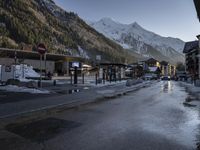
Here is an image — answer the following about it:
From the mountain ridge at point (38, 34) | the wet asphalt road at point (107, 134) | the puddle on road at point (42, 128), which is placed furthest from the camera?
the mountain ridge at point (38, 34)

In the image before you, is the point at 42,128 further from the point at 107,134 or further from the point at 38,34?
the point at 38,34

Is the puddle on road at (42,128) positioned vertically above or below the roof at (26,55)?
below

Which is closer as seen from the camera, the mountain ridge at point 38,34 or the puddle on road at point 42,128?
the puddle on road at point 42,128

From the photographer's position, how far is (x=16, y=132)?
7.08 m

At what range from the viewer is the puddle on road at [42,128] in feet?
21.8

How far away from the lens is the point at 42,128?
7613mm

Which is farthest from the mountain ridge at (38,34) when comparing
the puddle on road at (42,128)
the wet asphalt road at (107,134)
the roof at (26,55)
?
the wet asphalt road at (107,134)

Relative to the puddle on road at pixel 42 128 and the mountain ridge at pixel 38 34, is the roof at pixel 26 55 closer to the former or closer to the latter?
the mountain ridge at pixel 38 34

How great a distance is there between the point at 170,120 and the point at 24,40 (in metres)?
96.0

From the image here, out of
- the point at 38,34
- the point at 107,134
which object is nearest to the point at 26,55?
the point at 38,34

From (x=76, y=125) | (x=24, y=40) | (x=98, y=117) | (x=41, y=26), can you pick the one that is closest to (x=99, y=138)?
(x=76, y=125)

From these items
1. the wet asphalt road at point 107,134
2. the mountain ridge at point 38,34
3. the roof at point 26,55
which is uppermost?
the mountain ridge at point 38,34

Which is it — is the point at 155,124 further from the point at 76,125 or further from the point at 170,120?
the point at 76,125

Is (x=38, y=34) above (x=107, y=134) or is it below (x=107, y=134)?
above
